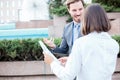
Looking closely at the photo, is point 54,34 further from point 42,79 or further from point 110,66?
point 110,66

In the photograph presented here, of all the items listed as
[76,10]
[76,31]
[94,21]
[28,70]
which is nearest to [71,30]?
[76,31]

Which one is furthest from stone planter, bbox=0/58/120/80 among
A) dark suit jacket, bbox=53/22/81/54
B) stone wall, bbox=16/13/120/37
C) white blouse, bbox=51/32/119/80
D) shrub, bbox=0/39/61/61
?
stone wall, bbox=16/13/120/37

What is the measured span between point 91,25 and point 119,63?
10.8 ft

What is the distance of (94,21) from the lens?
10.7ft

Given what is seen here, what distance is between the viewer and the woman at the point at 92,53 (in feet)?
10.6

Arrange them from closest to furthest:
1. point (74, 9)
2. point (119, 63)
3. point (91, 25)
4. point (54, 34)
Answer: point (91, 25), point (74, 9), point (119, 63), point (54, 34)

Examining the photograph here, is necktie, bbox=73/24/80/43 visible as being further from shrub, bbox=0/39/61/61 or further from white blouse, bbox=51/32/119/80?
shrub, bbox=0/39/61/61

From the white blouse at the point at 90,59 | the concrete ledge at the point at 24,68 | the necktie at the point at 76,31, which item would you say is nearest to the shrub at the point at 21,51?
the concrete ledge at the point at 24,68

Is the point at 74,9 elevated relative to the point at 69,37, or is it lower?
elevated

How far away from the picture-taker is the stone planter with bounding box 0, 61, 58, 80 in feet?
21.1

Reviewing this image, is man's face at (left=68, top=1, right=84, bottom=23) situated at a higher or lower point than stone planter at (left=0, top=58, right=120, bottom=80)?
higher

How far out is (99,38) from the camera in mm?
3318

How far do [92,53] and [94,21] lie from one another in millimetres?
262

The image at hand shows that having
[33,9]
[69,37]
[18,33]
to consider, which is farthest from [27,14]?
[69,37]
